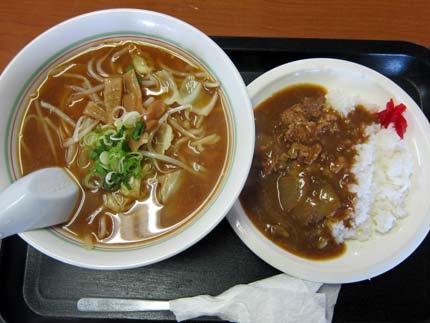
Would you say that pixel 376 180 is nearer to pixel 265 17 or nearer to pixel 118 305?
pixel 265 17

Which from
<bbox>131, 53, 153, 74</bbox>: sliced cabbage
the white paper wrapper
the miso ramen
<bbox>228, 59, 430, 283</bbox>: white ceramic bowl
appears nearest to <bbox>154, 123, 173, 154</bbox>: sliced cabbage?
the miso ramen

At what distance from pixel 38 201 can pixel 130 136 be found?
Result: 0.39 meters

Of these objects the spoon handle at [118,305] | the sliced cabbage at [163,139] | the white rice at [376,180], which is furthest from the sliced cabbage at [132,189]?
the white rice at [376,180]

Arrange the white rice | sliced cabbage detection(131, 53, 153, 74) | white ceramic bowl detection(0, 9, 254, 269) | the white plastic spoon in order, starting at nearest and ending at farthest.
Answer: the white plastic spoon
white ceramic bowl detection(0, 9, 254, 269)
sliced cabbage detection(131, 53, 153, 74)
the white rice

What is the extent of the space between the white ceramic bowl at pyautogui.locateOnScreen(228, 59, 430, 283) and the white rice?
0.15 feet

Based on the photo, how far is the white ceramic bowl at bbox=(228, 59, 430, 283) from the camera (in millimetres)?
Result: 1764

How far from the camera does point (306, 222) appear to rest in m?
1.87

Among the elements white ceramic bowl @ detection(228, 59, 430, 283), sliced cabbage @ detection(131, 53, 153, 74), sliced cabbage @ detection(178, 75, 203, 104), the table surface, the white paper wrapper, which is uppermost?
the table surface

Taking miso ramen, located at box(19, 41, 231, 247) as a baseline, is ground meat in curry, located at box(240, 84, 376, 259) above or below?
below

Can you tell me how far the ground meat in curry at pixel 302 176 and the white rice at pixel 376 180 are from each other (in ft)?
0.13

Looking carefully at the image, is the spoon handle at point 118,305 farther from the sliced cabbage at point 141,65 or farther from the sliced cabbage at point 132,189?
the sliced cabbage at point 141,65

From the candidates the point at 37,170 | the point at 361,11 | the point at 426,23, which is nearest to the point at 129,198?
the point at 37,170

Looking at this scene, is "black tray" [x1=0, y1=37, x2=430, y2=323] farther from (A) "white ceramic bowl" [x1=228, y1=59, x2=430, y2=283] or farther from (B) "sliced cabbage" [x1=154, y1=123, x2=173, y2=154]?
(B) "sliced cabbage" [x1=154, y1=123, x2=173, y2=154]

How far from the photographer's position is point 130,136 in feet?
5.02
